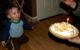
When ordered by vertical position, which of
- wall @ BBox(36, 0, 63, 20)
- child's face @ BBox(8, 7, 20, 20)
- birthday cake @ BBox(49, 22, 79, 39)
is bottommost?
wall @ BBox(36, 0, 63, 20)

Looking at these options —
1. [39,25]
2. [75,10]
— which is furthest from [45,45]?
[75,10]

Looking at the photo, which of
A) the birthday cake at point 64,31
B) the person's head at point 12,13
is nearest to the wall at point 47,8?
the person's head at point 12,13

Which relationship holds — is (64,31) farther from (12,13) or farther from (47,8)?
(47,8)

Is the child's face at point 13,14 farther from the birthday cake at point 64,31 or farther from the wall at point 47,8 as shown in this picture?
the wall at point 47,8

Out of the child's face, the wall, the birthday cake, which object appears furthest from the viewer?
the wall

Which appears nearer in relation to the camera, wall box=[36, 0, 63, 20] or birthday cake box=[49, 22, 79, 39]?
birthday cake box=[49, 22, 79, 39]

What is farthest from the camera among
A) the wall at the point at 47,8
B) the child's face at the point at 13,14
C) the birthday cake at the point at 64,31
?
the wall at the point at 47,8

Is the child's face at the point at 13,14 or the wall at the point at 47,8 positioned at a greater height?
the child's face at the point at 13,14

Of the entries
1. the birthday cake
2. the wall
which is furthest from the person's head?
the wall

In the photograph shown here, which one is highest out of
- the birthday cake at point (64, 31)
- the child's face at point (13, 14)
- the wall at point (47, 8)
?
the birthday cake at point (64, 31)

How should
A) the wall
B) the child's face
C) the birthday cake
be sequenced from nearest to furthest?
the birthday cake
the child's face
the wall

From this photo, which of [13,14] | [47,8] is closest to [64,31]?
Answer: [13,14]

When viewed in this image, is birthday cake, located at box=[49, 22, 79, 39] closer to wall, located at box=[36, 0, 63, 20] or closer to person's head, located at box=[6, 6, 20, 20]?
person's head, located at box=[6, 6, 20, 20]

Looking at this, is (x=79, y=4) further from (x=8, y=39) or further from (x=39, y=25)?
(x=39, y=25)
